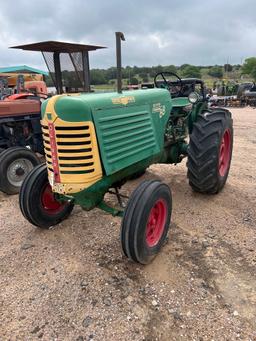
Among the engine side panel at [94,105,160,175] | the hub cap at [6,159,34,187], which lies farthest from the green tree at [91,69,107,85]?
the engine side panel at [94,105,160,175]

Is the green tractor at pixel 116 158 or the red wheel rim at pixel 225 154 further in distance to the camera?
the red wheel rim at pixel 225 154

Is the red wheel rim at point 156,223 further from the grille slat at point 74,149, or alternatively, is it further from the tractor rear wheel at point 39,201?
the tractor rear wheel at point 39,201

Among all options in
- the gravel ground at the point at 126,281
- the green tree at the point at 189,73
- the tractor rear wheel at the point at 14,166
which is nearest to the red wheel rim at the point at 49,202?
the gravel ground at the point at 126,281

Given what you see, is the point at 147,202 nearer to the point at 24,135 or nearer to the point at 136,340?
the point at 136,340

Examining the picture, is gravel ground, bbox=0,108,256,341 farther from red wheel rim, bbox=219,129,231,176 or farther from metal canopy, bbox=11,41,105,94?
metal canopy, bbox=11,41,105,94

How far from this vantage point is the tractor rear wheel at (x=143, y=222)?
8.30 feet

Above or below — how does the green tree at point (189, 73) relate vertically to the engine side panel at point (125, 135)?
above

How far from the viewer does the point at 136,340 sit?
2055mm

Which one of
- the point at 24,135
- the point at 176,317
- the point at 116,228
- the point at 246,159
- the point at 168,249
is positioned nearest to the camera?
the point at 176,317

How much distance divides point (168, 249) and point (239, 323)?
1.02m

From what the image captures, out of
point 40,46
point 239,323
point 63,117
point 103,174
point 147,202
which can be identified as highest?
point 40,46

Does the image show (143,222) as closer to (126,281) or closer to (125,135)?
(126,281)

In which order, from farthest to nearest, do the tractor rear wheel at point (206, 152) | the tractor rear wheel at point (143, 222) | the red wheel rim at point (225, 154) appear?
the red wheel rim at point (225, 154) < the tractor rear wheel at point (206, 152) < the tractor rear wheel at point (143, 222)

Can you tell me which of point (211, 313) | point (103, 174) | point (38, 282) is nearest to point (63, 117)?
point (103, 174)
